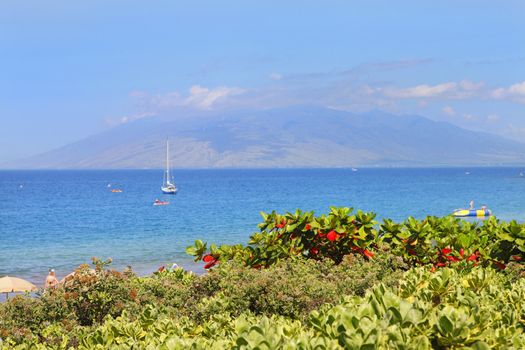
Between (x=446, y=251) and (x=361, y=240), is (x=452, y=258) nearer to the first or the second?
(x=446, y=251)

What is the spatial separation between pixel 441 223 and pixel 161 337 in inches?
247

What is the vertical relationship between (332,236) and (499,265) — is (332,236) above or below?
above

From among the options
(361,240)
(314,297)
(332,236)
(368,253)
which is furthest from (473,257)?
(314,297)

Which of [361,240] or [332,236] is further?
[361,240]

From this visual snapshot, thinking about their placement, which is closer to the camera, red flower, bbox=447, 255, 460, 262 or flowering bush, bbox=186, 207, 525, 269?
red flower, bbox=447, 255, 460, 262

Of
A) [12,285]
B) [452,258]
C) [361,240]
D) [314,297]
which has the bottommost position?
[12,285]

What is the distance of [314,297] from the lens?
7.46m

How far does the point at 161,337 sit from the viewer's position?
4.82 m

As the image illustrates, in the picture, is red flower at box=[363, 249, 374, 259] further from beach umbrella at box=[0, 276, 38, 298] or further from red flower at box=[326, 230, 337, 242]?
beach umbrella at box=[0, 276, 38, 298]

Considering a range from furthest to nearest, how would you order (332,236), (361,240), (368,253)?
1. (361,240)
2. (332,236)
3. (368,253)

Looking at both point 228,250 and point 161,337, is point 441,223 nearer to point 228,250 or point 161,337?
point 228,250

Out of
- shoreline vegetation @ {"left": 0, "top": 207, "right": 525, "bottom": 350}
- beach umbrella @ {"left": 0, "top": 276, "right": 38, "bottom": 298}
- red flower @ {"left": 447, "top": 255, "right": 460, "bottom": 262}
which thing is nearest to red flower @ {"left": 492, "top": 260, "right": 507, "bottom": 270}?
shoreline vegetation @ {"left": 0, "top": 207, "right": 525, "bottom": 350}

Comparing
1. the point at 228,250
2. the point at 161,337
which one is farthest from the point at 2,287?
the point at 161,337

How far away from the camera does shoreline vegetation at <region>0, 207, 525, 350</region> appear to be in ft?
12.4
